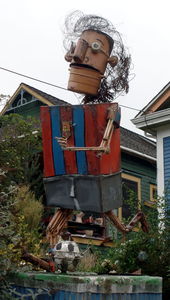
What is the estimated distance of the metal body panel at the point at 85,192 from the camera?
8.90 meters

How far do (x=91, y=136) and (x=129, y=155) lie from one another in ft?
26.8

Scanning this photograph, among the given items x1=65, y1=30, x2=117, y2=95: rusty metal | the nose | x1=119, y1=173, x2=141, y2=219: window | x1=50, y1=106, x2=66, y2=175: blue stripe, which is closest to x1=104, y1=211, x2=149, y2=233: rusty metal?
x1=50, y1=106, x2=66, y2=175: blue stripe

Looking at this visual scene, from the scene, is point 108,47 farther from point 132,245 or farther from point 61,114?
point 132,245

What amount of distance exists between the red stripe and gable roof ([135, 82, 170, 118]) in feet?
12.3

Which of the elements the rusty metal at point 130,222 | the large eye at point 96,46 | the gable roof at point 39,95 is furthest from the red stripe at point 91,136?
Answer: the gable roof at point 39,95

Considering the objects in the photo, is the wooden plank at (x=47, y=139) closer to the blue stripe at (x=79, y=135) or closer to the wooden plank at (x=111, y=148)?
the blue stripe at (x=79, y=135)

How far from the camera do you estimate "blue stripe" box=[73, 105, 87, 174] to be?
355 inches

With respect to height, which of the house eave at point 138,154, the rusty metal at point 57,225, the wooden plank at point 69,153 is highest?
the house eave at point 138,154

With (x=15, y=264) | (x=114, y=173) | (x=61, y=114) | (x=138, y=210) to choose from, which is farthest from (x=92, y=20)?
(x=15, y=264)

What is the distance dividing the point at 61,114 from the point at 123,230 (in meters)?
2.11

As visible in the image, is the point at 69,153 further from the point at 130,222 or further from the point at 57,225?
the point at 130,222

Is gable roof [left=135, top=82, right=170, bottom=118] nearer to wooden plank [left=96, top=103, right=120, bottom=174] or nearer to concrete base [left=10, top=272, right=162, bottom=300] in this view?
wooden plank [left=96, top=103, right=120, bottom=174]

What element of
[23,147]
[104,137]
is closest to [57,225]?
[104,137]

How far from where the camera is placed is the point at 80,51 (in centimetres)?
957
